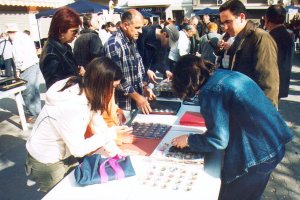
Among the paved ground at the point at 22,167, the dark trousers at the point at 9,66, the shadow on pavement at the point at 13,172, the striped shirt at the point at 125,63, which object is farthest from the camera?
the dark trousers at the point at 9,66

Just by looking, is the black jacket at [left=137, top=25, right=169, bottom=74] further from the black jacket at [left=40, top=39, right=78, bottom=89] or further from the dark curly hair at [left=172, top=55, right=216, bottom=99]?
the dark curly hair at [left=172, top=55, right=216, bottom=99]

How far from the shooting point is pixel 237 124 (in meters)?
1.43

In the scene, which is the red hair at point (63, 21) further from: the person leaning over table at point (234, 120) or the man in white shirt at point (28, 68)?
the man in white shirt at point (28, 68)

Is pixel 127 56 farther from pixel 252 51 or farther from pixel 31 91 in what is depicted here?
pixel 31 91

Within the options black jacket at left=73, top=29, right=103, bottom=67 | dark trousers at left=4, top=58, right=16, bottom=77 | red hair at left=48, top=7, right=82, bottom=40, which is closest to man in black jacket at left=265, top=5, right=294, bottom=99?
red hair at left=48, top=7, right=82, bottom=40

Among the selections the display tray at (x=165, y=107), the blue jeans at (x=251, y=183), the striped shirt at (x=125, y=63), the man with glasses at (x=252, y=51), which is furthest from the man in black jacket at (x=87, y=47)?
the blue jeans at (x=251, y=183)

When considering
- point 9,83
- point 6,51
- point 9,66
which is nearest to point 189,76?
point 9,83

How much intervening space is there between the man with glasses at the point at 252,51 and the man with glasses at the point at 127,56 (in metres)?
0.77

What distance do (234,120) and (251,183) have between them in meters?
0.39

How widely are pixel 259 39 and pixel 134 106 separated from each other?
47.9 inches

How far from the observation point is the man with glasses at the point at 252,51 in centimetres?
215

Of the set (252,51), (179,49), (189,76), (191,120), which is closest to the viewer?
(189,76)

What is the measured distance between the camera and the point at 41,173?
1.74 m

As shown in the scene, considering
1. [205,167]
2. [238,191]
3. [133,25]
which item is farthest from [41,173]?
[133,25]
